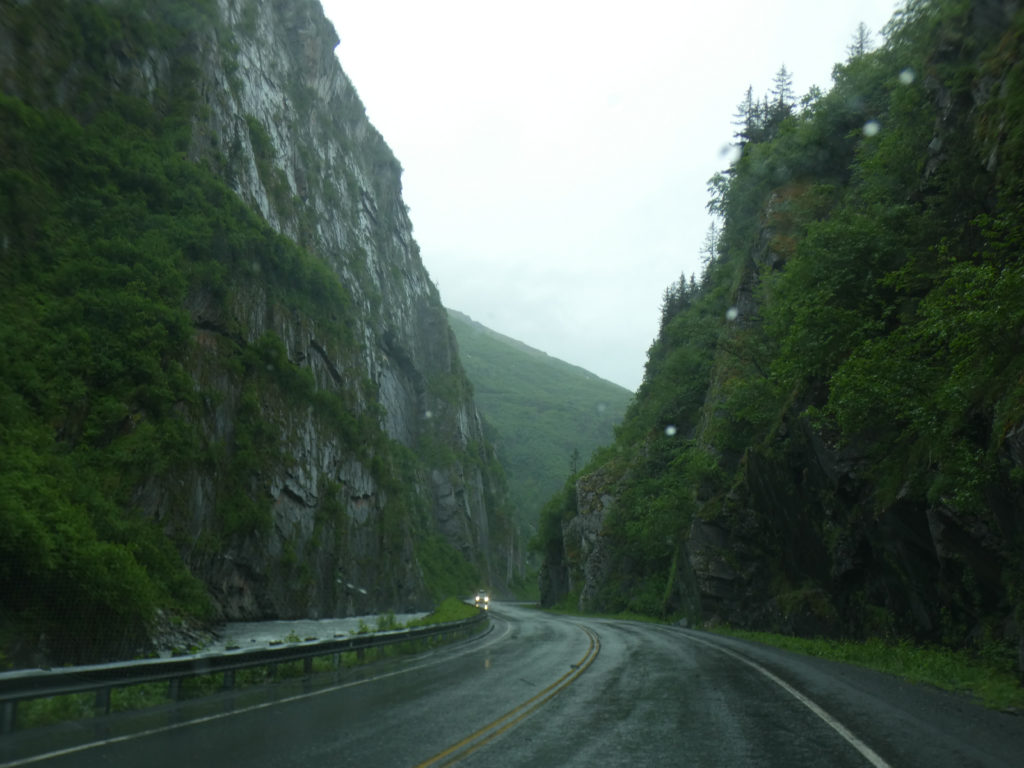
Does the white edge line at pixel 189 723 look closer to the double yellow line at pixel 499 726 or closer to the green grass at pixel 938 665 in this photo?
the double yellow line at pixel 499 726

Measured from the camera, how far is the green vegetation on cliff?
41.2 feet

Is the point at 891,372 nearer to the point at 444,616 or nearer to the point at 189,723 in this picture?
the point at 189,723

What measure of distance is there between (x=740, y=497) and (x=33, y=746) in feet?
87.2

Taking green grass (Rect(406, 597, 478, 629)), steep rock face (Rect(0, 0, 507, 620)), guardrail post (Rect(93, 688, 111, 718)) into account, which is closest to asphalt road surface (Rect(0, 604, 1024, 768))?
guardrail post (Rect(93, 688, 111, 718))

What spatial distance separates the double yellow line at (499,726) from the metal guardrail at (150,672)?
187 inches

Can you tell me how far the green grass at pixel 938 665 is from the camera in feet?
35.4

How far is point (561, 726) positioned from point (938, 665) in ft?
28.9

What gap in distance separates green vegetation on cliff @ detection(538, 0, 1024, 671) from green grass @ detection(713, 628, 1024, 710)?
527 millimetres

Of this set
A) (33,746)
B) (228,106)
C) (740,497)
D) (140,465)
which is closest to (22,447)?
(140,465)

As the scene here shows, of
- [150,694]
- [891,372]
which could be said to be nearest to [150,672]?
[150,694]

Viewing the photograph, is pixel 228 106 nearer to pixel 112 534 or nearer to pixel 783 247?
pixel 112 534

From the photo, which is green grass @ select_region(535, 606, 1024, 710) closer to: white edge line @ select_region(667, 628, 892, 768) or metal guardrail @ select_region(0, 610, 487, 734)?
white edge line @ select_region(667, 628, 892, 768)

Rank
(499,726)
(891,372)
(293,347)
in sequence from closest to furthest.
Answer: (499,726), (891,372), (293,347)

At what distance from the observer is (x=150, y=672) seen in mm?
10602
